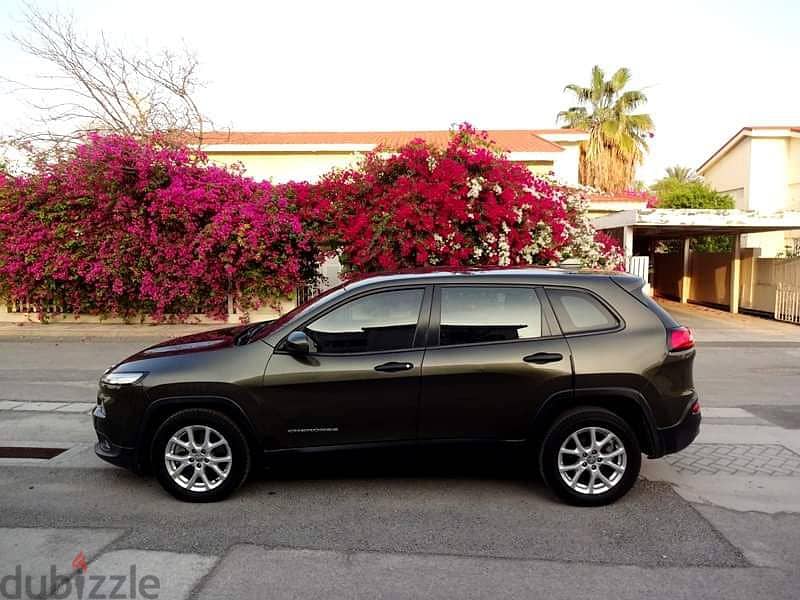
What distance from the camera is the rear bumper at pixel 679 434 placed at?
443 centimetres

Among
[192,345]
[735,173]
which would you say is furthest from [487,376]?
[735,173]

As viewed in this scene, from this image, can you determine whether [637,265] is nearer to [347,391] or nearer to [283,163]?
[283,163]

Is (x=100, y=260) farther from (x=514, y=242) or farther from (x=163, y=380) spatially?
(x=163, y=380)

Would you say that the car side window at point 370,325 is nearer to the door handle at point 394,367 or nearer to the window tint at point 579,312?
the door handle at point 394,367

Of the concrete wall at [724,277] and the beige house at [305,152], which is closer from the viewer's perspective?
the concrete wall at [724,277]

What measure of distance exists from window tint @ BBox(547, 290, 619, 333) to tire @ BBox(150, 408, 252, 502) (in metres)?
2.42

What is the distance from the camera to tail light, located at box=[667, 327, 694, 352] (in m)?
4.49

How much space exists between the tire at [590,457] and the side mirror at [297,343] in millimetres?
1776

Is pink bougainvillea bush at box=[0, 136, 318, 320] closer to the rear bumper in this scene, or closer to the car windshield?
the car windshield

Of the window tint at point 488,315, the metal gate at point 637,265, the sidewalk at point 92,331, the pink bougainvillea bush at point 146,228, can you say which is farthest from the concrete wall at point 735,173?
the window tint at point 488,315

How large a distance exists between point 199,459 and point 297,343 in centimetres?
109

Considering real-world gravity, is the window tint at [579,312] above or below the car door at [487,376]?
above

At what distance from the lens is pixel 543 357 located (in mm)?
4371

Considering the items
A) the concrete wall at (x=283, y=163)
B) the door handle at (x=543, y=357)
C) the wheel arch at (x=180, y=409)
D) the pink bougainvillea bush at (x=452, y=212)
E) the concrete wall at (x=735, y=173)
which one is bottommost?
the wheel arch at (x=180, y=409)
